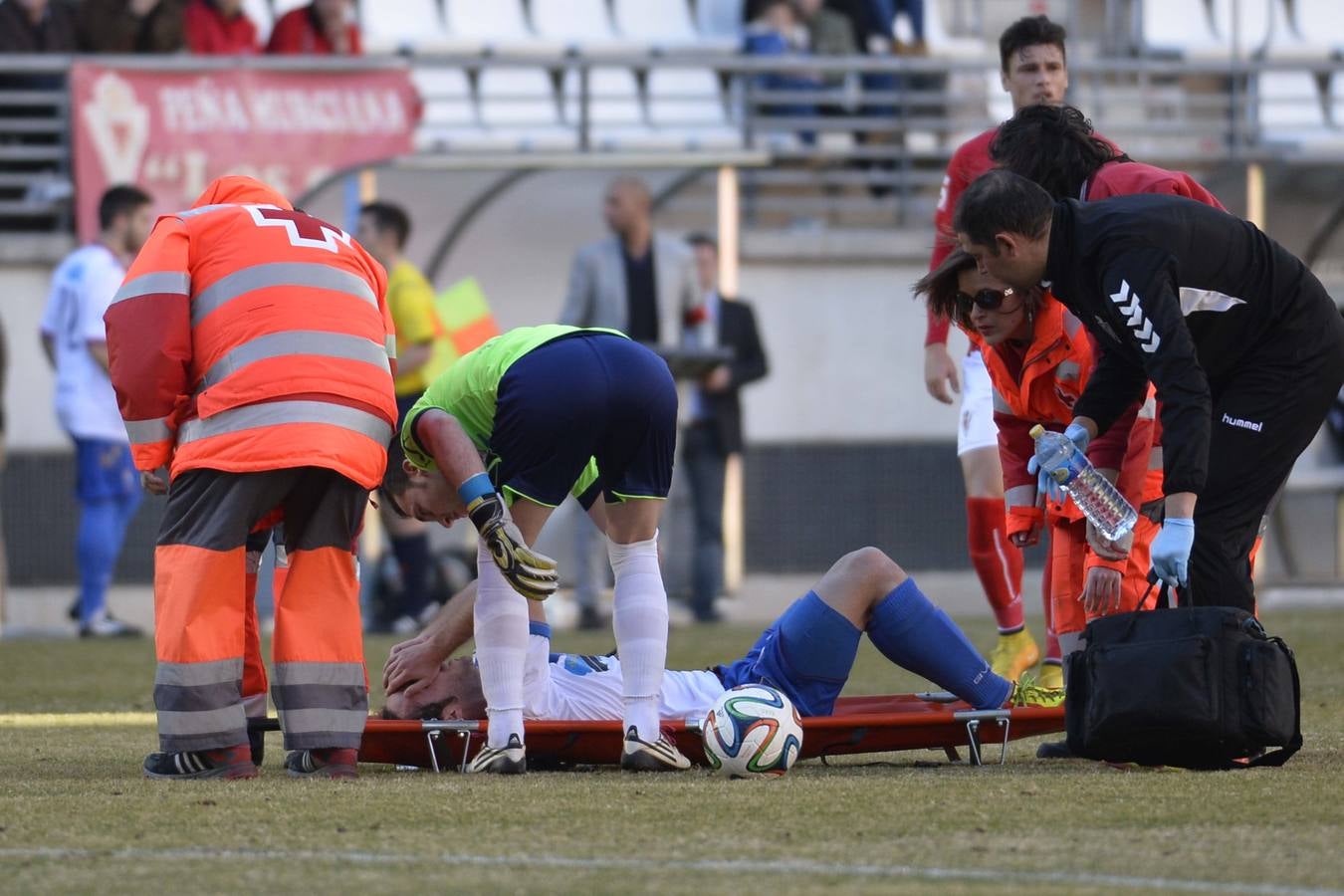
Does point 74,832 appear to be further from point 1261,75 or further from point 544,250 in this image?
point 1261,75

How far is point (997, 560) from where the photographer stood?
7.95 metres

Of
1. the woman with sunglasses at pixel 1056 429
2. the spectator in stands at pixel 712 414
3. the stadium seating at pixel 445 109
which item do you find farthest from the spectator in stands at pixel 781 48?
the woman with sunglasses at pixel 1056 429

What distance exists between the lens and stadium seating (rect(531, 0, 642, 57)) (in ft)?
55.1

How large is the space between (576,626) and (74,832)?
834 cm

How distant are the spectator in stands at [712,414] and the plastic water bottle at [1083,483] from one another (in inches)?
292

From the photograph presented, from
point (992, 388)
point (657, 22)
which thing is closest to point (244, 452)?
point (992, 388)

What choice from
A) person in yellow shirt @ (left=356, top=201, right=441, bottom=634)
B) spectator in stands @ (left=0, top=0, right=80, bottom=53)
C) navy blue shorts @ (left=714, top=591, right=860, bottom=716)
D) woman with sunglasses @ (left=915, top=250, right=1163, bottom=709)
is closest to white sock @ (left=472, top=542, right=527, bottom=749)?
navy blue shorts @ (left=714, top=591, right=860, bottom=716)

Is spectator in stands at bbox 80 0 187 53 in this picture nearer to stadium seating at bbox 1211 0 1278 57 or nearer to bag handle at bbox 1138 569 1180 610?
stadium seating at bbox 1211 0 1278 57

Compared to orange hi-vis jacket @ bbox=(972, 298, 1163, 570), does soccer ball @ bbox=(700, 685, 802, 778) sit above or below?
below

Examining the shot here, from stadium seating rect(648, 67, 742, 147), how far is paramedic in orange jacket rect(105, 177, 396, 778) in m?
9.22

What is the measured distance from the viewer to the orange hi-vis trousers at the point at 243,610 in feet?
17.8

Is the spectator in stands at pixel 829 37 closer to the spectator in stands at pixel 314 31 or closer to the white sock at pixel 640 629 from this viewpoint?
the spectator in stands at pixel 314 31

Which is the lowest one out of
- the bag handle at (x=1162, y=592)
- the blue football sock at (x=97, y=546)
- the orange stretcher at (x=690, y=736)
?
the blue football sock at (x=97, y=546)

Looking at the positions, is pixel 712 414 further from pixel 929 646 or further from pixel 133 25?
pixel 929 646
